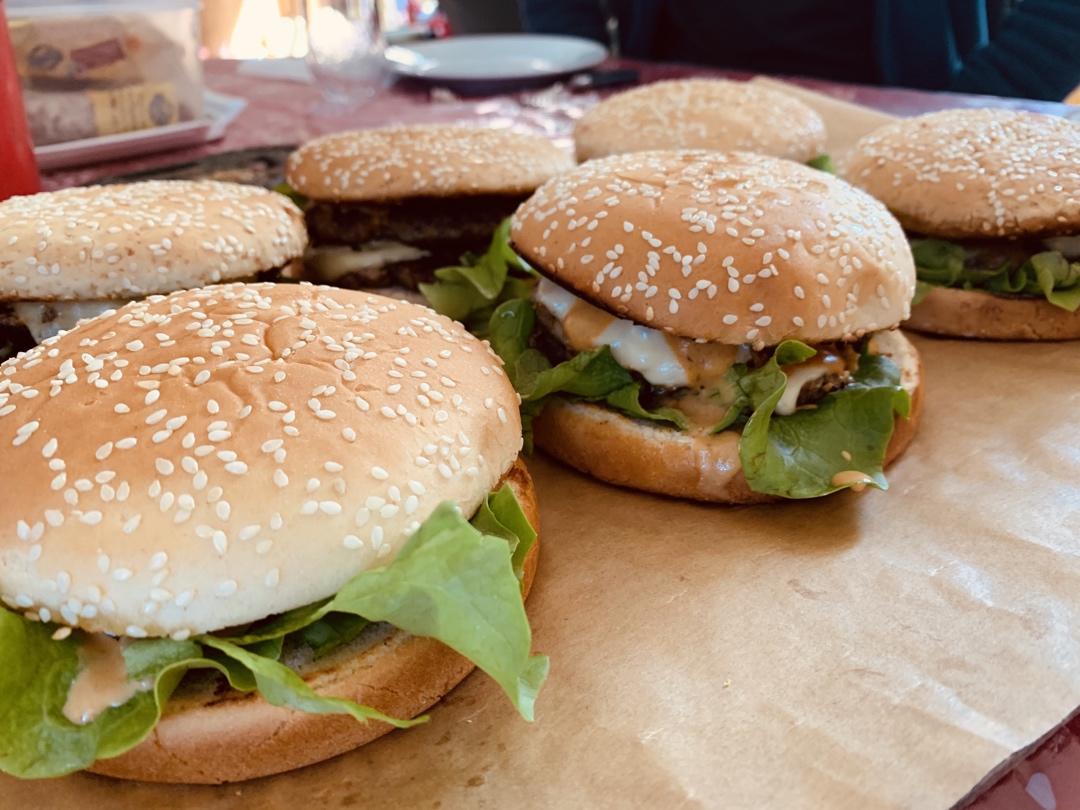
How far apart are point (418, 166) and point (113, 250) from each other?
0.98 meters

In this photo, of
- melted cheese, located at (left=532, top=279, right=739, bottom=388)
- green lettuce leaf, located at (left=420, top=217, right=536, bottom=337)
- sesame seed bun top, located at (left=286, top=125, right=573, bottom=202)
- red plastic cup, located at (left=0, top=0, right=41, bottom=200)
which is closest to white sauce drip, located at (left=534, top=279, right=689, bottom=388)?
melted cheese, located at (left=532, top=279, right=739, bottom=388)

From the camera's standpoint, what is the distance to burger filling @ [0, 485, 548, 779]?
53.6 inches

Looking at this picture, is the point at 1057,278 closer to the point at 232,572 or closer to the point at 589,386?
the point at 589,386

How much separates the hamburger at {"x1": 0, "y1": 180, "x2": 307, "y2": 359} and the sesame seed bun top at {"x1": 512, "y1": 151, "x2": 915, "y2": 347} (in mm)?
770

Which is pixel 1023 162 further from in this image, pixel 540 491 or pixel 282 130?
pixel 282 130

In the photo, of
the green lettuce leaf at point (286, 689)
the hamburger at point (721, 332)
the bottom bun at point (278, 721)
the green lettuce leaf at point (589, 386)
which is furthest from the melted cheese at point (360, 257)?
the green lettuce leaf at point (286, 689)

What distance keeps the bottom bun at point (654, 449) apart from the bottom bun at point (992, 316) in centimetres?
58

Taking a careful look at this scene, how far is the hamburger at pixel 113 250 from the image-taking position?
7.40ft

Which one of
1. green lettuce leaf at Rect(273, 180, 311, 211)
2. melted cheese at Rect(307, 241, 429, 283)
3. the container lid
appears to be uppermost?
the container lid

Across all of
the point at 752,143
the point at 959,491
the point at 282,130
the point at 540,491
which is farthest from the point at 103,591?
the point at 282,130

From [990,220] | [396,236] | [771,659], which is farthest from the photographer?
[396,236]

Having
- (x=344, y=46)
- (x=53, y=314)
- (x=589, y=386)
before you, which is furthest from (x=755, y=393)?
(x=344, y=46)

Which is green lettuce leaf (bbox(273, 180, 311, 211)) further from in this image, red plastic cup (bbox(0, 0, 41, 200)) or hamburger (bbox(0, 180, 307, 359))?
red plastic cup (bbox(0, 0, 41, 200))

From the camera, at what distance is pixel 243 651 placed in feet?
4.50
